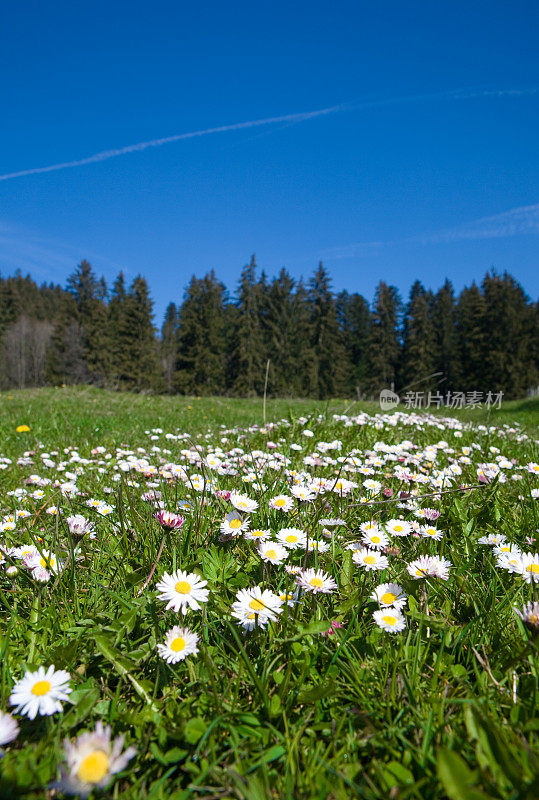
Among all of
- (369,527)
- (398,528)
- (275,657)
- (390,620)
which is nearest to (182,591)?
(275,657)

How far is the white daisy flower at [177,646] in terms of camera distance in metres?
1.05

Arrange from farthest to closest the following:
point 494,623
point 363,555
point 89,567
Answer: point 89,567 < point 363,555 < point 494,623

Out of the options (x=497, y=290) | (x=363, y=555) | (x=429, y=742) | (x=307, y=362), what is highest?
(x=497, y=290)

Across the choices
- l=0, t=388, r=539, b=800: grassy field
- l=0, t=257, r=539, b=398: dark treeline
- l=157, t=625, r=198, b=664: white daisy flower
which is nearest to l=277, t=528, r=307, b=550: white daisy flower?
l=0, t=388, r=539, b=800: grassy field

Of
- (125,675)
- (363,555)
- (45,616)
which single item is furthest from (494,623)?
(45,616)

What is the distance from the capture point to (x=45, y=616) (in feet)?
4.36

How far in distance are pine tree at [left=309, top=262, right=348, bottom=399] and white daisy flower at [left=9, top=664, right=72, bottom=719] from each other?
42080 millimetres

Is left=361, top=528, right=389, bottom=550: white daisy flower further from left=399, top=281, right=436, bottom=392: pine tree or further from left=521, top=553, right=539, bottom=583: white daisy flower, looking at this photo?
left=399, top=281, right=436, bottom=392: pine tree

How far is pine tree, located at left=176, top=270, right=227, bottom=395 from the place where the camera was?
4225 cm

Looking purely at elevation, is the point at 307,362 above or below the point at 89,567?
above

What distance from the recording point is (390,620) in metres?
1.17

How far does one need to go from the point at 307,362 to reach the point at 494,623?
4145 centimetres

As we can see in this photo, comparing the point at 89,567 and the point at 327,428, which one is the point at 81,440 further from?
the point at 89,567

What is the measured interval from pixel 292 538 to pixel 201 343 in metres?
42.0
